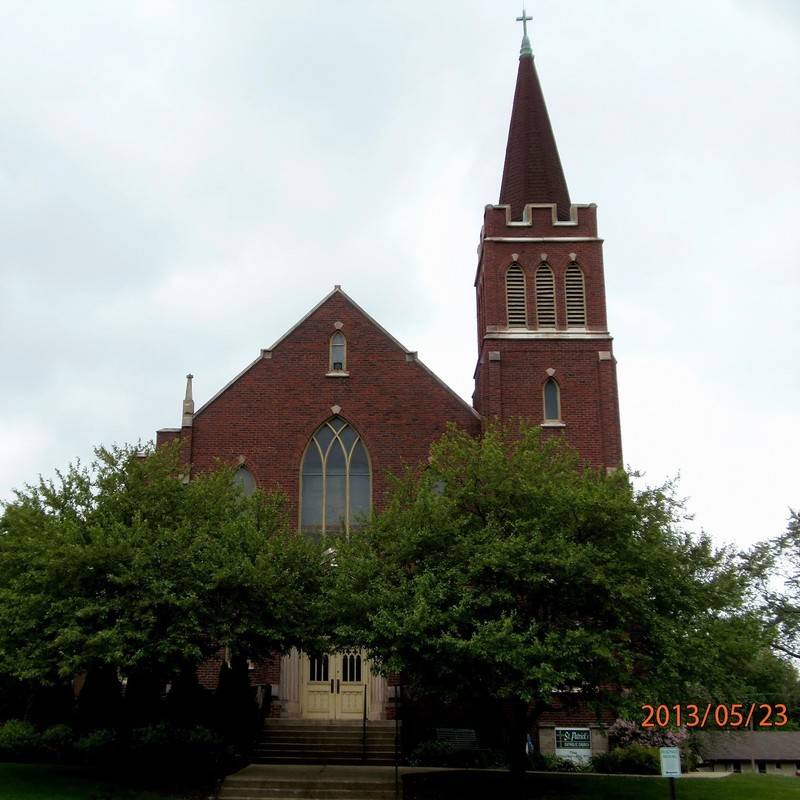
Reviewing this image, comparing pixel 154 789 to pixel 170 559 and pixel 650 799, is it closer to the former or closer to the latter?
pixel 170 559

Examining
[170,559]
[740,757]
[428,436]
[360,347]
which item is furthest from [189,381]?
[740,757]

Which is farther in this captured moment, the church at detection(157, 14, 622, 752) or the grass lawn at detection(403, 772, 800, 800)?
the church at detection(157, 14, 622, 752)

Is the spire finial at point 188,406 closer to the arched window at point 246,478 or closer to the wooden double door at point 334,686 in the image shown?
the arched window at point 246,478

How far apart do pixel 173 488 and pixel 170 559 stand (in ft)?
6.71

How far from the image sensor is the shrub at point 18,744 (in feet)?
74.9

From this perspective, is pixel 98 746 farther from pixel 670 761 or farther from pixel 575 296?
pixel 575 296

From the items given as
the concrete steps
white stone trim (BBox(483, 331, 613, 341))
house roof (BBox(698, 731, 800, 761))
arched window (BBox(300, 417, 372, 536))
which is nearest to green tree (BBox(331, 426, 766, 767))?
the concrete steps

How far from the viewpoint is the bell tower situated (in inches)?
1112

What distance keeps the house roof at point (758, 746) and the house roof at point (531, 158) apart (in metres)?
20.5

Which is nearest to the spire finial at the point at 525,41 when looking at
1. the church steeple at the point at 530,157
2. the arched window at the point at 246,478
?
the church steeple at the point at 530,157

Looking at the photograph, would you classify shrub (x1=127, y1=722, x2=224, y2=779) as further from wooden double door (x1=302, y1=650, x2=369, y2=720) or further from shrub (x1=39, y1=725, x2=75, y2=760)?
wooden double door (x1=302, y1=650, x2=369, y2=720)

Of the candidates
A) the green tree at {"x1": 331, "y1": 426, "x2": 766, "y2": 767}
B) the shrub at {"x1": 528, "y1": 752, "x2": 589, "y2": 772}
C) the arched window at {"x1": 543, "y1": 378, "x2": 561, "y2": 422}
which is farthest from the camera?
the arched window at {"x1": 543, "y1": 378, "x2": 561, "y2": 422}

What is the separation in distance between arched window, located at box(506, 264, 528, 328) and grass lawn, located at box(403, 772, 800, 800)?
13.1 m

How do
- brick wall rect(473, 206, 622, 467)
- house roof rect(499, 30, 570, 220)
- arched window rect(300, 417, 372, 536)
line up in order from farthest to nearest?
house roof rect(499, 30, 570, 220)
brick wall rect(473, 206, 622, 467)
arched window rect(300, 417, 372, 536)
